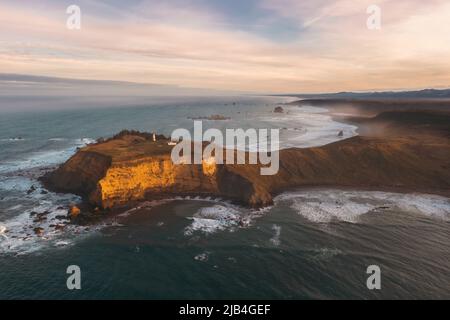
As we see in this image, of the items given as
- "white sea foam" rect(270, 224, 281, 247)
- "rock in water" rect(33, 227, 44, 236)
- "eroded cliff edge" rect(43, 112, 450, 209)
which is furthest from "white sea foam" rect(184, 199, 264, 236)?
"rock in water" rect(33, 227, 44, 236)

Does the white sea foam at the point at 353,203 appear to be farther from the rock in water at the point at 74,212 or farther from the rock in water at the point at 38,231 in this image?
the rock in water at the point at 38,231

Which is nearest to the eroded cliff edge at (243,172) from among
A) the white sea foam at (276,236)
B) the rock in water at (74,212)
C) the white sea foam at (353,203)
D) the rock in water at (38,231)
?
the rock in water at (74,212)

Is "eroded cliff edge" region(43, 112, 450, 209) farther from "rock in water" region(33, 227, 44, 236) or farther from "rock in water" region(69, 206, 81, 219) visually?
"rock in water" region(33, 227, 44, 236)

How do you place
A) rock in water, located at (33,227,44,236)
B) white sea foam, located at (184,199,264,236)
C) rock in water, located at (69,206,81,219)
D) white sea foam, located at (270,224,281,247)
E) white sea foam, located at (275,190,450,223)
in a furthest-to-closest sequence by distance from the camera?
1. white sea foam, located at (275,190,450,223)
2. rock in water, located at (69,206,81,219)
3. white sea foam, located at (184,199,264,236)
4. rock in water, located at (33,227,44,236)
5. white sea foam, located at (270,224,281,247)
